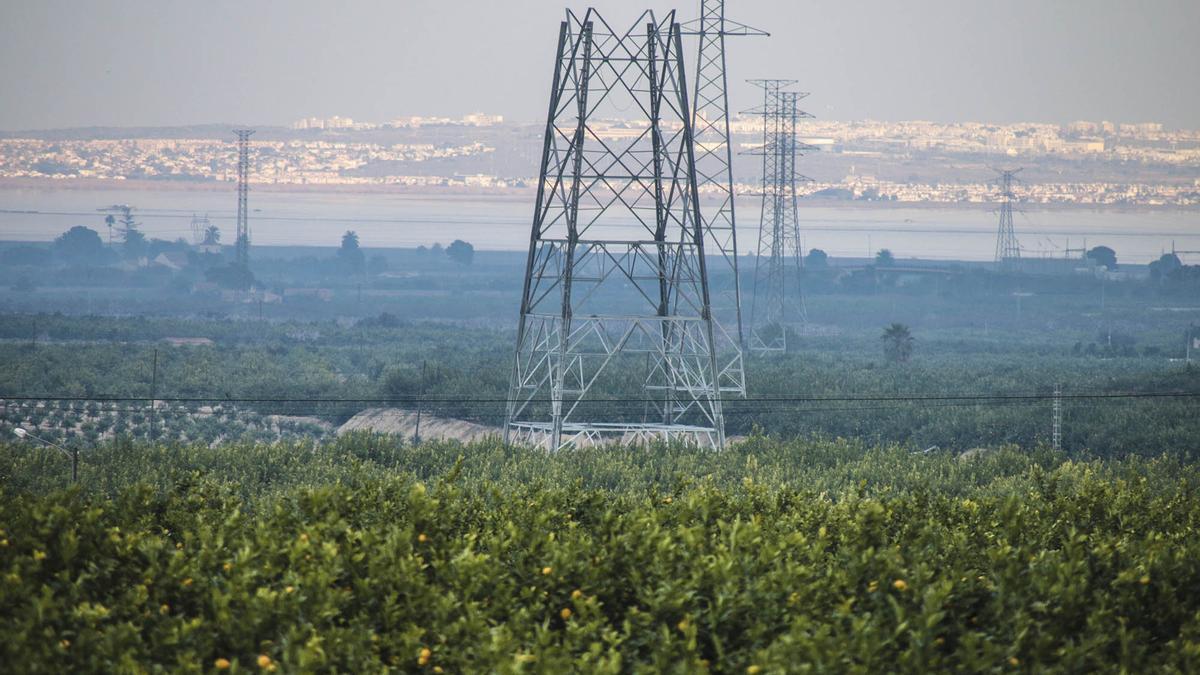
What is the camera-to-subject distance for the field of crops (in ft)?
53.7

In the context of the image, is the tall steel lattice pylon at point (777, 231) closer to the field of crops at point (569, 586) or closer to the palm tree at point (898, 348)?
the palm tree at point (898, 348)

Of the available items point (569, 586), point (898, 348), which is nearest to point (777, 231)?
point (898, 348)

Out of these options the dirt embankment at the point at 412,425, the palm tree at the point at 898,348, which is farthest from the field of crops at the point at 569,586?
the palm tree at the point at 898,348

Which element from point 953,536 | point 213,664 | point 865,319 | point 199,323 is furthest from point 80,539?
point 865,319

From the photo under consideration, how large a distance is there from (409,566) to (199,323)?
129651 millimetres

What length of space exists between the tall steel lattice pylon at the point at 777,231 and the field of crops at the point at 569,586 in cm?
5024

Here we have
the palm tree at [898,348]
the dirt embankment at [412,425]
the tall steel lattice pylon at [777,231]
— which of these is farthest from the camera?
the palm tree at [898,348]

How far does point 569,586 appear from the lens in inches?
749

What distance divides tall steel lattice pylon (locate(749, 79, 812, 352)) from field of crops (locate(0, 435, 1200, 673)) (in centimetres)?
5024

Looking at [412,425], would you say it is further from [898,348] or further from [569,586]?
[898,348]

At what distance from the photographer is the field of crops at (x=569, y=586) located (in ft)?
53.7

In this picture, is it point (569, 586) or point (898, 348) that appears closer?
point (569, 586)

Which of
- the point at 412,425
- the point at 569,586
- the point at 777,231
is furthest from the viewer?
the point at 777,231

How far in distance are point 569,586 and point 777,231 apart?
7130cm
